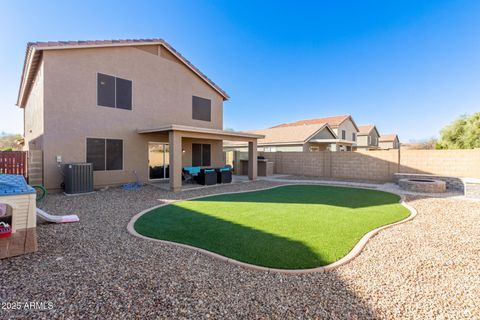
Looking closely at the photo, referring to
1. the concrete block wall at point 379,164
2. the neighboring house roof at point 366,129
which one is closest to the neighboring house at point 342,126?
the neighboring house roof at point 366,129

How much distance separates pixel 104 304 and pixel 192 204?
17.7 ft

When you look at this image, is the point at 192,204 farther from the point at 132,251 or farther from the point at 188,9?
the point at 188,9

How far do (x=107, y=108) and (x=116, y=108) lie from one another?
0.41 metres

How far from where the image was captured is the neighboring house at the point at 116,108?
9.68 metres

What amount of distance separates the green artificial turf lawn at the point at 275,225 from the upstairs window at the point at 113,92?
265 inches

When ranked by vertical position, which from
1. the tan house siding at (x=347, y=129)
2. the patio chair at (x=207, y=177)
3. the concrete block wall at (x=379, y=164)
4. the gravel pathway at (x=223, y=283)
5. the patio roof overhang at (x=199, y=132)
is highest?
the tan house siding at (x=347, y=129)

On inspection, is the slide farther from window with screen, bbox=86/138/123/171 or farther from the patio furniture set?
the patio furniture set

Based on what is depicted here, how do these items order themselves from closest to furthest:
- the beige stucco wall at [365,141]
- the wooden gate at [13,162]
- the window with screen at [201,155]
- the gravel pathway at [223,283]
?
the gravel pathway at [223,283] → the wooden gate at [13,162] → the window with screen at [201,155] → the beige stucco wall at [365,141]

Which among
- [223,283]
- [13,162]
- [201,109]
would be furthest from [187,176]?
[223,283]

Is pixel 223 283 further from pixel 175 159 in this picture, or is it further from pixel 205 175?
pixel 205 175

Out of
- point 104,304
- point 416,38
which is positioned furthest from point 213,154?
point 416,38

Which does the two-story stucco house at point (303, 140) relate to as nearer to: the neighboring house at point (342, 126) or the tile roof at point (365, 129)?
the neighboring house at point (342, 126)

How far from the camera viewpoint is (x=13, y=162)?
9250 millimetres

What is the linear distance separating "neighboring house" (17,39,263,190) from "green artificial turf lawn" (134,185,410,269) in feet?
13.8
